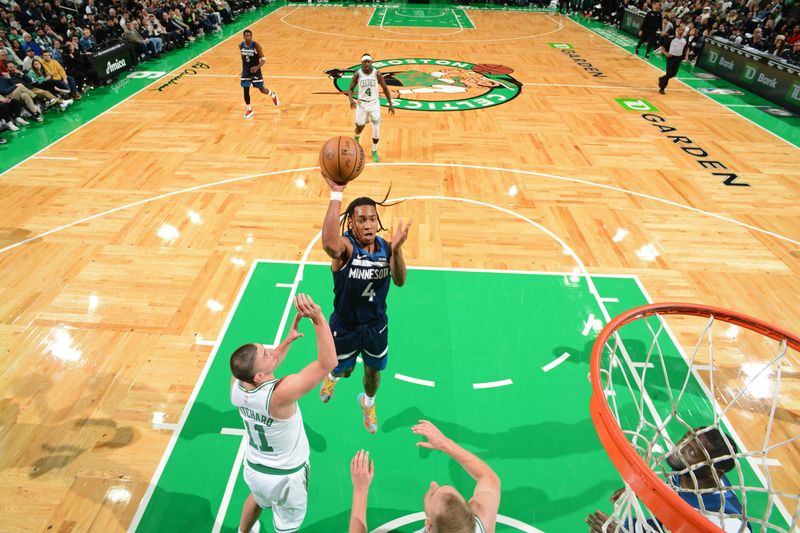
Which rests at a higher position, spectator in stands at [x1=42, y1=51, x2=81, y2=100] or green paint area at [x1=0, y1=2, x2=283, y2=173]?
spectator in stands at [x1=42, y1=51, x2=81, y2=100]

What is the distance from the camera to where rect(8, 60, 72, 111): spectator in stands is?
35.2ft

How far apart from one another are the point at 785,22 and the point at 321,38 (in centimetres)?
1636

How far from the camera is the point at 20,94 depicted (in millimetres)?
10594


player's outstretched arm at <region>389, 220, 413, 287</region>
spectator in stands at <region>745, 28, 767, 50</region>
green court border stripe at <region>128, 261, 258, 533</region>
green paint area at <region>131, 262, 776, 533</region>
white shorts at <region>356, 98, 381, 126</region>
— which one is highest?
spectator in stands at <region>745, 28, 767, 50</region>

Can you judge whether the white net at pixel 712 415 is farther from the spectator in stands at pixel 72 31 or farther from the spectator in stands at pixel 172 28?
the spectator in stands at pixel 172 28

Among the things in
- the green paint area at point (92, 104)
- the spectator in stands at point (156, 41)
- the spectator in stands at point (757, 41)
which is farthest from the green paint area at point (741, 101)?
the spectator in stands at point (156, 41)

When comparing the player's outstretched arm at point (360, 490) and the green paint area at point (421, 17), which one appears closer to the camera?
the player's outstretched arm at point (360, 490)

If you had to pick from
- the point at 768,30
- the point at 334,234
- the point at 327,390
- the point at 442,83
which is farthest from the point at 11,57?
the point at 768,30

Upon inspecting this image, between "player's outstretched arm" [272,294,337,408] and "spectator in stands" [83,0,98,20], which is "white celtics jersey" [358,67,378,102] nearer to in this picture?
"player's outstretched arm" [272,294,337,408]

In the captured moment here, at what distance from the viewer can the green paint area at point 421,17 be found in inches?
883

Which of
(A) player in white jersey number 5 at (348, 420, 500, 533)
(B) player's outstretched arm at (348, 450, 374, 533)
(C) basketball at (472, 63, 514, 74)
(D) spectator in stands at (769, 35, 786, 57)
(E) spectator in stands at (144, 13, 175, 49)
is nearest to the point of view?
(A) player in white jersey number 5 at (348, 420, 500, 533)

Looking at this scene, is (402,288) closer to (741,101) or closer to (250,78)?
(250,78)

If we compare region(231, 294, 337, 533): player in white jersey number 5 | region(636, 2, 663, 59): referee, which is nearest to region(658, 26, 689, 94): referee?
region(636, 2, 663, 59): referee

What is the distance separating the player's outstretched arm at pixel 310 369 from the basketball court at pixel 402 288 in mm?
1604
